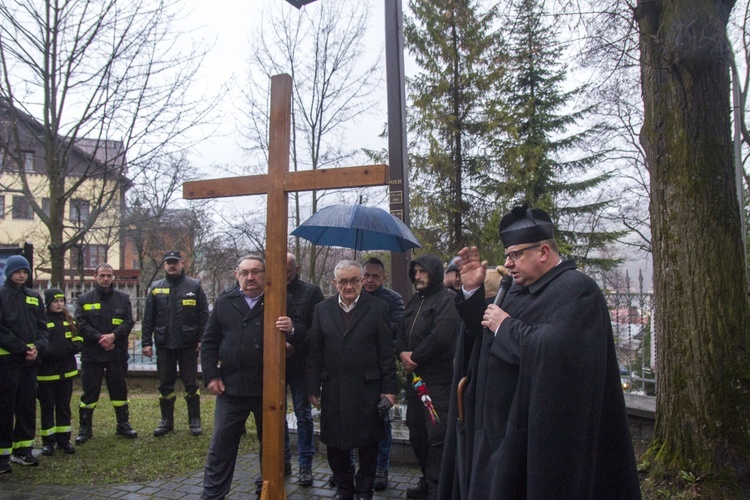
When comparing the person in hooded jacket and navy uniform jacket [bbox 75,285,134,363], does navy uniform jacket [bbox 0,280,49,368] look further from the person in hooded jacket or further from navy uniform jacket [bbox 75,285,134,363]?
the person in hooded jacket

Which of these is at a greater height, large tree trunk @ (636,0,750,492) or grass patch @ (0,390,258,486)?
large tree trunk @ (636,0,750,492)

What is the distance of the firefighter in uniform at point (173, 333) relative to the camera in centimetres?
696

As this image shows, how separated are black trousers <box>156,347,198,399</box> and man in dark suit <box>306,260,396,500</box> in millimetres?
2931

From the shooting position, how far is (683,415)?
451 cm

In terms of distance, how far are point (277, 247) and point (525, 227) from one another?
5.78 feet

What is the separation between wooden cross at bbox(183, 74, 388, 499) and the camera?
12.5 ft

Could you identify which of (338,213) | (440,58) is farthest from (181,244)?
(338,213)

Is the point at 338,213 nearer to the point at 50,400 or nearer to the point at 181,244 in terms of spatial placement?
the point at 50,400

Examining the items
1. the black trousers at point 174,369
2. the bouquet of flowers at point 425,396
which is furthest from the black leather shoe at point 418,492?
the black trousers at point 174,369

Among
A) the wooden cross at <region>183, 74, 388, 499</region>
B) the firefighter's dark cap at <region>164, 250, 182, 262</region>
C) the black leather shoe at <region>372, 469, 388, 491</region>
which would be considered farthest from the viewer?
the firefighter's dark cap at <region>164, 250, 182, 262</region>

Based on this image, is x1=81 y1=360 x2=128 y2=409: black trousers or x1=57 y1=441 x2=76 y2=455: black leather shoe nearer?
x1=57 y1=441 x2=76 y2=455: black leather shoe

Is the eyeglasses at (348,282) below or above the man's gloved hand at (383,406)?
above

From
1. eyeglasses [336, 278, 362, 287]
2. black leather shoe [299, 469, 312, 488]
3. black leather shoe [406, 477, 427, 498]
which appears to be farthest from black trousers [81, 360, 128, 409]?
black leather shoe [406, 477, 427, 498]

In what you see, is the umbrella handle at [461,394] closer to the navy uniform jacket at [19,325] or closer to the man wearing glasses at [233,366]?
the man wearing glasses at [233,366]
